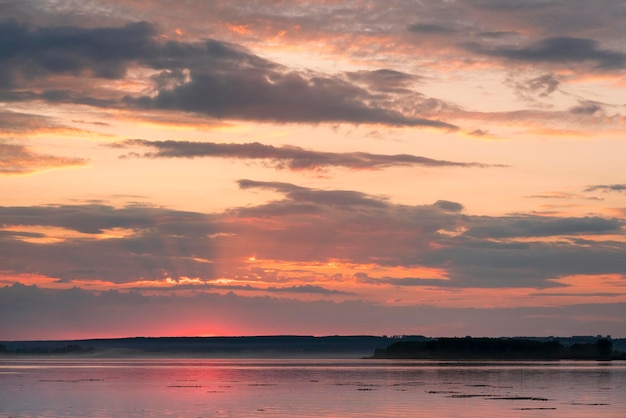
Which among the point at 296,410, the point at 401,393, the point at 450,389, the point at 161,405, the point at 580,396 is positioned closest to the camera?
the point at 296,410

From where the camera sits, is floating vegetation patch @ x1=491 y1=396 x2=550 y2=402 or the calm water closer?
the calm water

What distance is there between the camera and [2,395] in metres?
A: 93.5

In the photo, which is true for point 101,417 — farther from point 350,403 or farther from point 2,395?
point 2,395

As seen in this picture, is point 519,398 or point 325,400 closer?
point 325,400

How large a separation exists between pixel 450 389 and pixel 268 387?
20.5m

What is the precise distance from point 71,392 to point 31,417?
33548 millimetres

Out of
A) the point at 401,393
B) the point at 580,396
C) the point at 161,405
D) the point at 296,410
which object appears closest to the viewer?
the point at 296,410

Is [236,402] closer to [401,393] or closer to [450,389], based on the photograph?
[401,393]

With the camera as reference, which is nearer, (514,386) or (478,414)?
(478,414)

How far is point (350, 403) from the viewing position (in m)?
79.9

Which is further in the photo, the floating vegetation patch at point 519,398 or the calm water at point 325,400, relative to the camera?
the floating vegetation patch at point 519,398

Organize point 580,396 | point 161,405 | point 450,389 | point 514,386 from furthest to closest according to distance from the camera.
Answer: point 514,386
point 450,389
point 580,396
point 161,405

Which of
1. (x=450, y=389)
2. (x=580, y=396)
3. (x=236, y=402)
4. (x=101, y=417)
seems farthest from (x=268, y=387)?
(x=101, y=417)

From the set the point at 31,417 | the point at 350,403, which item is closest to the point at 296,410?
the point at 350,403
